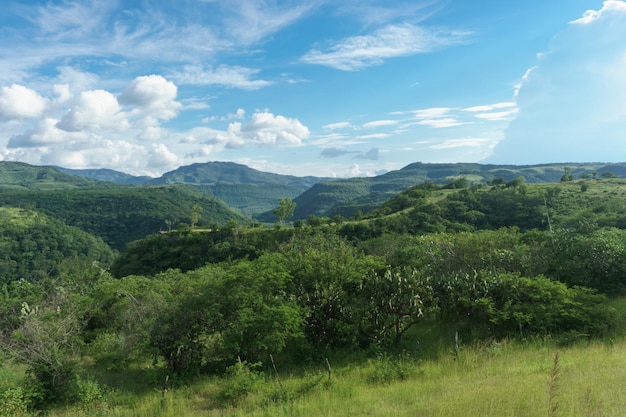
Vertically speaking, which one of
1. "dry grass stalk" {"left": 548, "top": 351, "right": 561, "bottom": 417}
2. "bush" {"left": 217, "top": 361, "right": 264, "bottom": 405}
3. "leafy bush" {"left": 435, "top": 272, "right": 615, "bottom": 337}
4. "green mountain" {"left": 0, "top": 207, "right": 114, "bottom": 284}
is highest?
"dry grass stalk" {"left": 548, "top": 351, "right": 561, "bottom": 417}

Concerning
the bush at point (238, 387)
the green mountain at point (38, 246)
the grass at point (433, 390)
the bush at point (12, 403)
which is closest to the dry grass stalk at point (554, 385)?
the grass at point (433, 390)

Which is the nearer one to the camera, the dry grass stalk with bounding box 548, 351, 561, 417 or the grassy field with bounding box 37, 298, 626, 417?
the dry grass stalk with bounding box 548, 351, 561, 417

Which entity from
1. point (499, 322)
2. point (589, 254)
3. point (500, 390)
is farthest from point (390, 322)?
point (589, 254)

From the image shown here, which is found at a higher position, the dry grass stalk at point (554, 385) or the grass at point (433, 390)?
the dry grass stalk at point (554, 385)

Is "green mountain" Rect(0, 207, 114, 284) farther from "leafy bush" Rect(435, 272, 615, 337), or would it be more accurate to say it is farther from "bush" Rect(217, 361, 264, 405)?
"leafy bush" Rect(435, 272, 615, 337)

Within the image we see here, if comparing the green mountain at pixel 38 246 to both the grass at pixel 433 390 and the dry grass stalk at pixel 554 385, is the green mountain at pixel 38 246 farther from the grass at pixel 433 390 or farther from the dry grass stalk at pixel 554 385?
the dry grass stalk at pixel 554 385

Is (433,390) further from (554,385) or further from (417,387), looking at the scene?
(554,385)

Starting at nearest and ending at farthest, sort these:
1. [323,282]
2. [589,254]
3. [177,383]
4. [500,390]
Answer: [500,390]
[177,383]
[323,282]
[589,254]

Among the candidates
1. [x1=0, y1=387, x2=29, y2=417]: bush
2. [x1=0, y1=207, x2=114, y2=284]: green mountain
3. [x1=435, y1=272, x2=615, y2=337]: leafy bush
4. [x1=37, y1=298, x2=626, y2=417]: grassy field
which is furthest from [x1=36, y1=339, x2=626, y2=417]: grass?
[x1=0, y1=207, x2=114, y2=284]: green mountain

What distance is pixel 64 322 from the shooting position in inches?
598

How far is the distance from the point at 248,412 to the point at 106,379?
8684mm

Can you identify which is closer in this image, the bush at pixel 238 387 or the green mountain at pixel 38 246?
the bush at pixel 238 387

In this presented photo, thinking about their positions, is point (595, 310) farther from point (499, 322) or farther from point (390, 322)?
point (390, 322)

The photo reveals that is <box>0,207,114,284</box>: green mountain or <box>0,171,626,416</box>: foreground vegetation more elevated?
<box>0,171,626,416</box>: foreground vegetation
